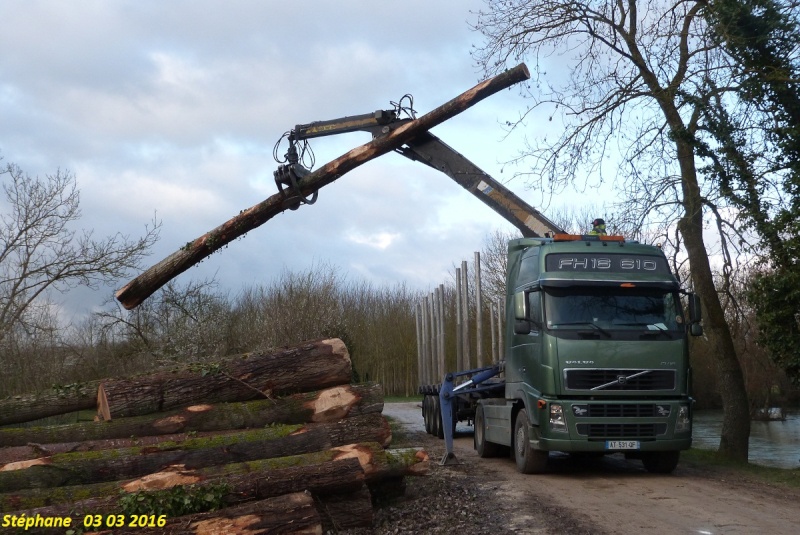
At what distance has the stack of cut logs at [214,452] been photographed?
7.26m

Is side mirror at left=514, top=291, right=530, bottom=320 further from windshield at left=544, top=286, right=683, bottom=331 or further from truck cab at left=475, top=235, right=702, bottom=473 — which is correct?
windshield at left=544, top=286, right=683, bottom=331

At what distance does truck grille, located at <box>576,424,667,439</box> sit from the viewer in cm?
1099

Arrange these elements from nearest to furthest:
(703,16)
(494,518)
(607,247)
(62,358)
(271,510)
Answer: (271,510) < (494,518) < (607,247) < (703,16) < (62,358)

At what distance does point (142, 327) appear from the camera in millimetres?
20406

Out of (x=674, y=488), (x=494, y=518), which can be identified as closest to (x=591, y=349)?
(x=674, y=488)

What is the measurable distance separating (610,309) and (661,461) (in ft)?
8.07

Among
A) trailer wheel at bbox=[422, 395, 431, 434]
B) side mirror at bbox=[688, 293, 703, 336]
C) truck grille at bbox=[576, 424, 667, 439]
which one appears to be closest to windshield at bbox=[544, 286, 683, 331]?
side mirror at bbox=[688, 293, 703, 336]

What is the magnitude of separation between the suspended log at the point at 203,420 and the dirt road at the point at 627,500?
80.5 inches

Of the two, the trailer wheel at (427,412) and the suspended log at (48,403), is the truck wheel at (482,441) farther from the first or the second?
the suspended log at (48,403)

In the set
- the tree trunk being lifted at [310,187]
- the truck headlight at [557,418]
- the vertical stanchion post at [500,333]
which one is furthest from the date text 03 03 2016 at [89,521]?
the vertical stanchion post at [500,333]

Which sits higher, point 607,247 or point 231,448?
point 607,247

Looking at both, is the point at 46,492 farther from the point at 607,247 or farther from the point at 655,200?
the point at 655,200

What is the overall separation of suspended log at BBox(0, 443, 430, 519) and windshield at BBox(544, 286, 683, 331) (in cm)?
362

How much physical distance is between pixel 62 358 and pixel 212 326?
11.6 ft
